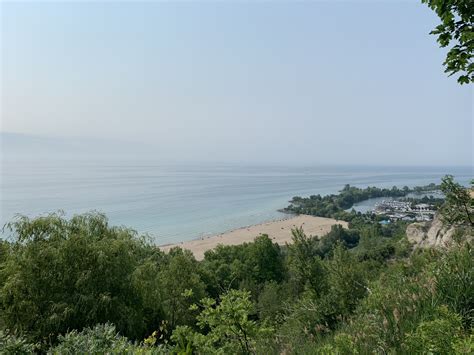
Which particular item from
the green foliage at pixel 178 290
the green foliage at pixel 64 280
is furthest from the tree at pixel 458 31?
the green foliage at pixel 178 290

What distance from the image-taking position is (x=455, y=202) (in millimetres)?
5137

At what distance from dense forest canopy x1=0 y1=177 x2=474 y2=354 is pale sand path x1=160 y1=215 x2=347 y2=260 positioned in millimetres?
19392

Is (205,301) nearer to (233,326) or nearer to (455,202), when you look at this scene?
(233,326)

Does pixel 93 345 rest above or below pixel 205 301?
below

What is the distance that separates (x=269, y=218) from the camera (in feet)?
207

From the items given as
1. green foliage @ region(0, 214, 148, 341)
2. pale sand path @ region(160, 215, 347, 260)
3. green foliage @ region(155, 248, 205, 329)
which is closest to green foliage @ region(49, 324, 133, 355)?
green foliage @ region(0, 214, 148, 341)

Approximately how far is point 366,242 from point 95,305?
40126mm

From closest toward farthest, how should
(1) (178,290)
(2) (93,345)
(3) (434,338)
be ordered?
(3) (434,338) < (2) (93,345) < (1) (178,290)

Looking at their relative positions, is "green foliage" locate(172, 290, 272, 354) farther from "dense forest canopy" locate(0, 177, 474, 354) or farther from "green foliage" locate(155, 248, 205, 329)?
"green foliage" locate(155, 248, 205, 329)

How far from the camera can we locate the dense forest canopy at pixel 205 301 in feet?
10.2

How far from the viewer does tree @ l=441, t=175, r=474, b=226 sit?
501 cm

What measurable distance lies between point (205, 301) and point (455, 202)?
447 cm

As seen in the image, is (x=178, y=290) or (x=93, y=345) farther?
(x=178, y=290)

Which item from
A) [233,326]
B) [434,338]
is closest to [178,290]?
[233,326]
